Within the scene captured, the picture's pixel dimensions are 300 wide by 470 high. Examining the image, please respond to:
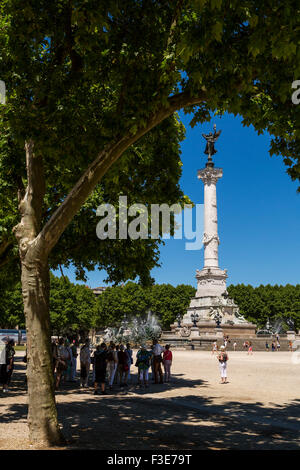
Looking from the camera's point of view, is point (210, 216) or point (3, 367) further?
point (210, 216)

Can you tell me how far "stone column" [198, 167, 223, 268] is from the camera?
7056cm

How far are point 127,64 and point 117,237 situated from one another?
9030mm

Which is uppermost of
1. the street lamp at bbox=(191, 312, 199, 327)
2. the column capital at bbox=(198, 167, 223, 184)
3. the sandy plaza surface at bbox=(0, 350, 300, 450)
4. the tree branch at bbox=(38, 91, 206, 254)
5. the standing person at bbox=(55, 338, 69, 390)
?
the column capital at bbox=(198, 167, 223, 184)

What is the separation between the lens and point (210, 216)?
235 feet

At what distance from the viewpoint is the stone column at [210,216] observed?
2778 inches

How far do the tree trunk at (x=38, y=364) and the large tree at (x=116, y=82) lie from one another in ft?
0.06

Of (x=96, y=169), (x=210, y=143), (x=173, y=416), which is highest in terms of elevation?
(x=210, y=143)

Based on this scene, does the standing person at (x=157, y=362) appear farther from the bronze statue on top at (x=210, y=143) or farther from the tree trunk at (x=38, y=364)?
the bronze statue on top at (x=210, y=143)

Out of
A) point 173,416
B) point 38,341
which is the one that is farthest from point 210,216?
point 38,341

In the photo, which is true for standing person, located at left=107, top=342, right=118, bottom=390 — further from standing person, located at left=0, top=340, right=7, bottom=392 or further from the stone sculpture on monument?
the stone sculpture on monument

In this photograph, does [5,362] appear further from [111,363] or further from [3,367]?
[111,363]

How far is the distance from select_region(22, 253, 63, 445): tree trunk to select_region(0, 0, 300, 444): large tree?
2 centimetres

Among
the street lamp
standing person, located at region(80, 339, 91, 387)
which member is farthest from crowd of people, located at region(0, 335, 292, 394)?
the street lamp

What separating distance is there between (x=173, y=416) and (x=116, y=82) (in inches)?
333
